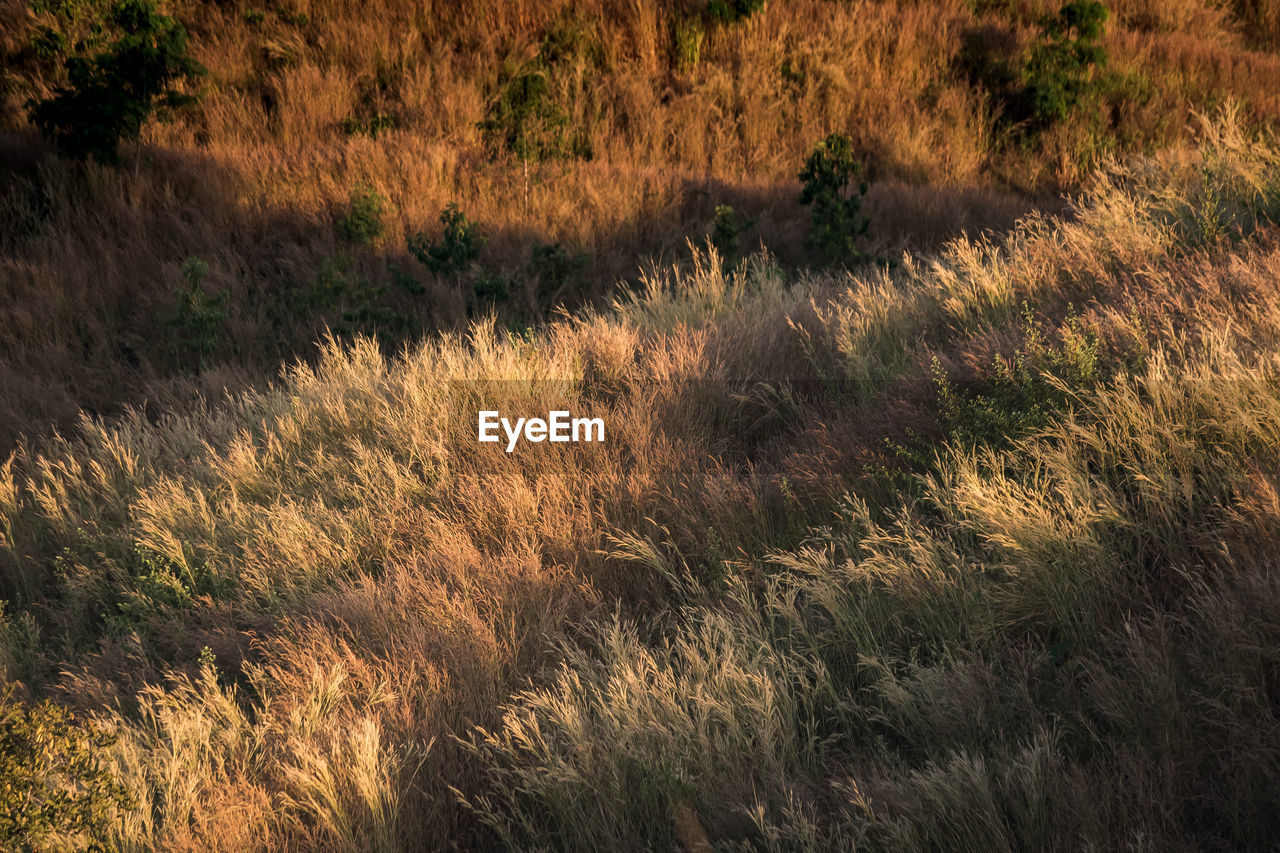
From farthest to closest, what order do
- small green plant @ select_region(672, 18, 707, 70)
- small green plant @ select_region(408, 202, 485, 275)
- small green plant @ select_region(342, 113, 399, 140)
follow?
small green plant @ select_region(672, 18, 707, 70) → small green plant @ select_region(342, 113, 399, 140) → small green plant @ select_region(408, 202, 485, 275)

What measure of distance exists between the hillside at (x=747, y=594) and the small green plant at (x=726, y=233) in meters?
3.47

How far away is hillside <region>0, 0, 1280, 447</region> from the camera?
7.83 metres

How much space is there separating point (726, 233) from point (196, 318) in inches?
201

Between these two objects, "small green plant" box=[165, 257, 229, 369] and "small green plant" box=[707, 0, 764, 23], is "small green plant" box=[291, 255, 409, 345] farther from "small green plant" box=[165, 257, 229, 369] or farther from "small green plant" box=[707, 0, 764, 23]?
"small green plant" box=[707, 0, 764, 23]

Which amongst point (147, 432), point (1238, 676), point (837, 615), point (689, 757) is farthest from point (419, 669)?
point (147, 432)

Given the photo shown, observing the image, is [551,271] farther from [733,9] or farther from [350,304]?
[733,9]

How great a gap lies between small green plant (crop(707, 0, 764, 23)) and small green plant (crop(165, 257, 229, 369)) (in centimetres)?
873

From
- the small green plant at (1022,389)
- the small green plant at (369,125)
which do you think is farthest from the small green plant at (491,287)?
the small green plant at (1022,389)

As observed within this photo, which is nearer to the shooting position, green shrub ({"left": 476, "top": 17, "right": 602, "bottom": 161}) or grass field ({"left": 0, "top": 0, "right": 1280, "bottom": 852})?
grass field ({"left": 0, "top": 0, "right": 1280, "bottom": 852})

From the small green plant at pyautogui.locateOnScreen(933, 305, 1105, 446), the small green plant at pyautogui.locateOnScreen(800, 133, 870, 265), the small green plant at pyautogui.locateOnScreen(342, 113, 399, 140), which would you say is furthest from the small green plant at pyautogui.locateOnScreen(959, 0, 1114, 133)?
the small green plant at pyautogui.locateOnScreen(933, 305, 1105, 446)

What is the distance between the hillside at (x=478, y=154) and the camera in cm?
783

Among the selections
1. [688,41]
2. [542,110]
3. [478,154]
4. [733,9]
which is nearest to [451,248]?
[478,154]

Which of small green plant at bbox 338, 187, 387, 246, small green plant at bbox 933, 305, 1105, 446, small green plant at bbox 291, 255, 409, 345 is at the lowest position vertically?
small green plant at bbox 291, 255, 409, 345

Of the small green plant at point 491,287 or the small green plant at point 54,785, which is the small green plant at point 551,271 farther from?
the small green plant at point 54,785
